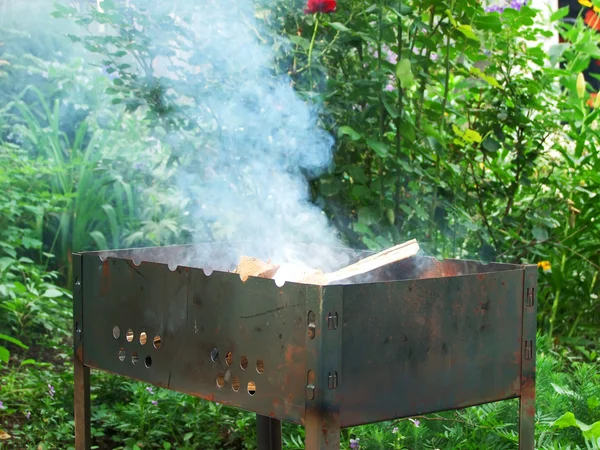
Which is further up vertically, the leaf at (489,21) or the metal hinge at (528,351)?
the leaf at (489,21)

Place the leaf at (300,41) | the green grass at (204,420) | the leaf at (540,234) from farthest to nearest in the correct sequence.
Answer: the leaf at (540,234)
the leaf at (300,41)
the green grass at (204,420)

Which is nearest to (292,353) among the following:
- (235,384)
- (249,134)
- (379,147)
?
(235,384)

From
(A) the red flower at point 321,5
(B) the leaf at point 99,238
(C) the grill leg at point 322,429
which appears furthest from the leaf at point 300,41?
(C) the grill leg at point 322,429

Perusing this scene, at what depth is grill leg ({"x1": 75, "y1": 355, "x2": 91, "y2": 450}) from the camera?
2113 millimetres

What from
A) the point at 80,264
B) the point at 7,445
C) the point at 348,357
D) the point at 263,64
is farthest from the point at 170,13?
the point at 348,357

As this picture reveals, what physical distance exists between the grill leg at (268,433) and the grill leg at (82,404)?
1.56 feet

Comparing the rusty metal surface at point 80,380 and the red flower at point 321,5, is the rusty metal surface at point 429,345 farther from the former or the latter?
the red flower at point 321,5

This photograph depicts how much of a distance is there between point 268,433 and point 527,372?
81 cm

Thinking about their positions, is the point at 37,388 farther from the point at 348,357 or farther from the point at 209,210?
the point at 348,357

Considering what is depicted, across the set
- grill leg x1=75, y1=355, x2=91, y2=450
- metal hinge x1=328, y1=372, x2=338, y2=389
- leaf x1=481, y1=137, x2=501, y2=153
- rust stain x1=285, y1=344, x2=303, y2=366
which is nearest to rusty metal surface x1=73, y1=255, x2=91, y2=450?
grill leg x1=75, y1=355, x2=91, y2=450

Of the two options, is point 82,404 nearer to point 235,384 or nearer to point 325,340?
point 235,384

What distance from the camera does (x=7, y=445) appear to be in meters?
2.64

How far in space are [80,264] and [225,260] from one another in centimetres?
51

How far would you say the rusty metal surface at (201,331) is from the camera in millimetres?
1584
